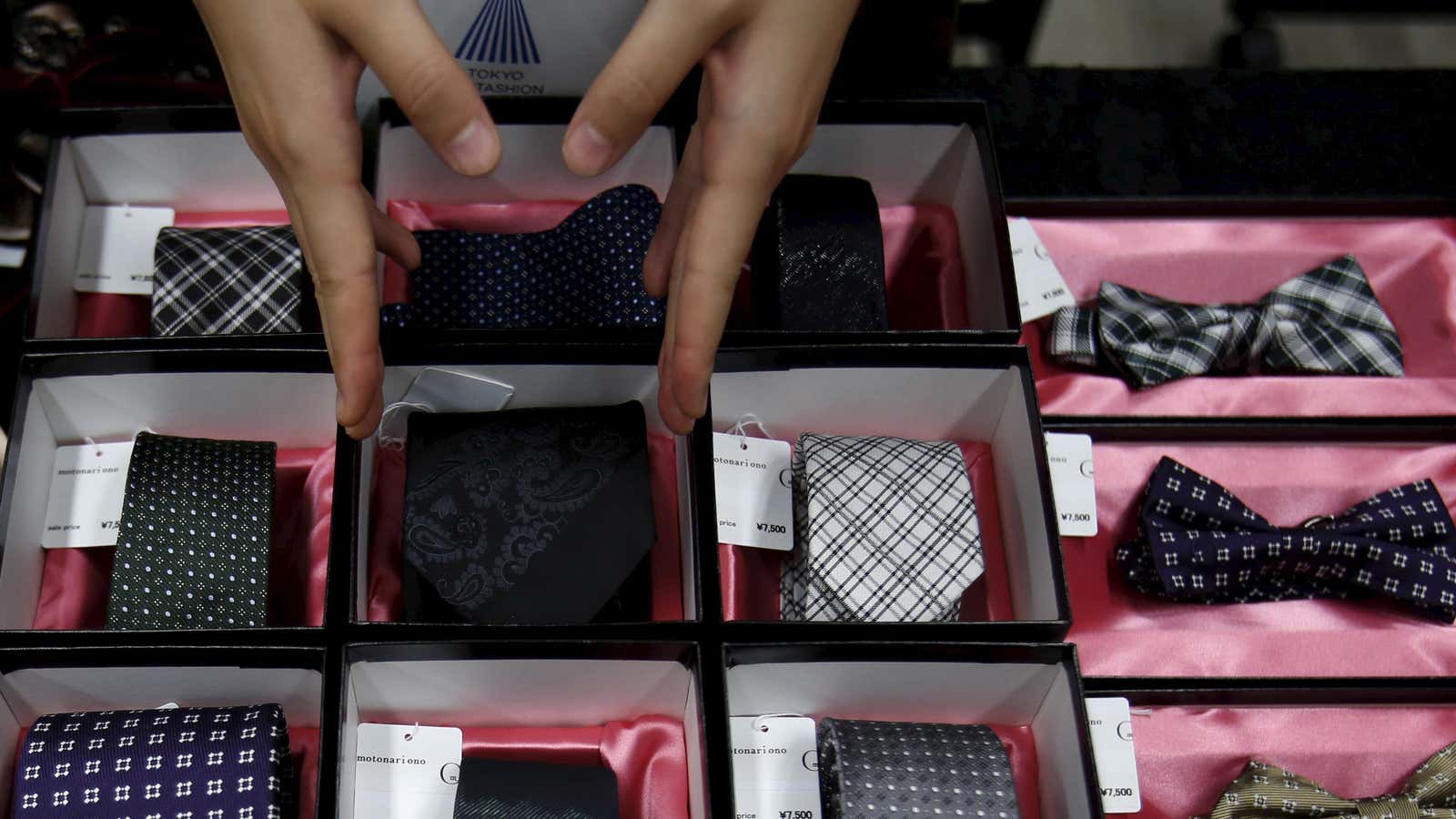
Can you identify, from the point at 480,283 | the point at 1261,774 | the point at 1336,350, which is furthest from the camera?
the point at 1336,350

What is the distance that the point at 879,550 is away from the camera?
4.59ft

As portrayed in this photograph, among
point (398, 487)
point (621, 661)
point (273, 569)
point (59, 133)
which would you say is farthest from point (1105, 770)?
point (59, 133)

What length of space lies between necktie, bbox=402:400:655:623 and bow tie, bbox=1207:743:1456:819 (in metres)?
0.69

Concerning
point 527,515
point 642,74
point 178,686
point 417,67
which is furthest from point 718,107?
point 178,686

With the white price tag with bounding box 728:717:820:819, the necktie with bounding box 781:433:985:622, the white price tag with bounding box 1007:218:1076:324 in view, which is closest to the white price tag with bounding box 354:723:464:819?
the white price tag with bounding box 728:717:820:819

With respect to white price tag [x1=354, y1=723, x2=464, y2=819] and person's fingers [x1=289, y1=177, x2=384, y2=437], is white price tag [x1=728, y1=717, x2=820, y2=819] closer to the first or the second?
white price tag [x1=354, y1=723, x2=464, y2=819]

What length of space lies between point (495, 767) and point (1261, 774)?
848 mm

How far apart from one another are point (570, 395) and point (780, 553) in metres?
0.32

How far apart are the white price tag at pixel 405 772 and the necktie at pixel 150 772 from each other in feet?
0.28

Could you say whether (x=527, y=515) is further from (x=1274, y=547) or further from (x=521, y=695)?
(x=1274, y=547)

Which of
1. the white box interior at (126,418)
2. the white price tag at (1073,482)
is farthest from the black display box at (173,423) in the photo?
the white price tag at (1073,482)

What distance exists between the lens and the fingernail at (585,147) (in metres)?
0.77

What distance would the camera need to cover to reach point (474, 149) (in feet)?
2.60

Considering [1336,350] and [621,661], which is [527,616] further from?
[1336,350]
